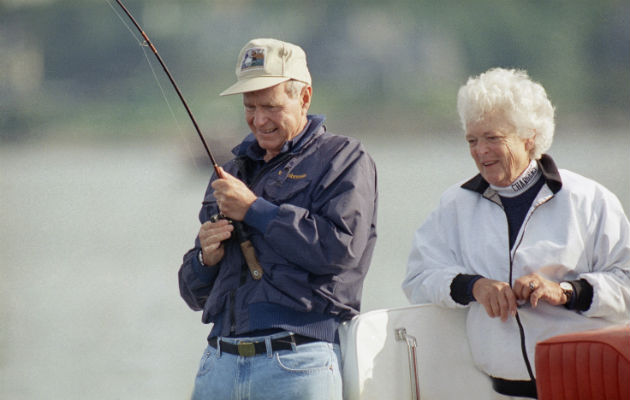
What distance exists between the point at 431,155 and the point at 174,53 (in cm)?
116

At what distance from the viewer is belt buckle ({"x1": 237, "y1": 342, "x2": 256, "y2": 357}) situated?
161 centimetres

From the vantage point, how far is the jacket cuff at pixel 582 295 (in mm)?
1607

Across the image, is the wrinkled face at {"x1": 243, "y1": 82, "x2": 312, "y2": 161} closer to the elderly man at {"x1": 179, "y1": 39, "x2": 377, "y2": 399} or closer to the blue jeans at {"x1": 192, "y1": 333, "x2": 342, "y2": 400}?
the elderly man at {"x1": 179, "y1": 39, "x2": 377, "y2": 399}

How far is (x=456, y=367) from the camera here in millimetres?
1763

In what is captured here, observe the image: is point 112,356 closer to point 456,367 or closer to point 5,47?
point 5,47

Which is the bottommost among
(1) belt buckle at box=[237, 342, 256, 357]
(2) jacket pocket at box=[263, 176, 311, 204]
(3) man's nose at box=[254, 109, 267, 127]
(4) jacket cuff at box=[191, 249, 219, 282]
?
(1) belt buckle at box=[237, 342, 256, 357]

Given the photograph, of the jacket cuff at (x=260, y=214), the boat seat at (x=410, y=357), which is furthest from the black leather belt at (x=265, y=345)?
the jacket cuff at (x=260, y=214)

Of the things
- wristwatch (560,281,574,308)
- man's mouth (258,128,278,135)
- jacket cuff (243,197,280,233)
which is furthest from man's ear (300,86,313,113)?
wristwatch (560,281,574,308)

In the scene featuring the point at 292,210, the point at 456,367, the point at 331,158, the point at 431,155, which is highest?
the point at 431,155

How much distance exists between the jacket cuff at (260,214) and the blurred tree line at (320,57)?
152 centimetres

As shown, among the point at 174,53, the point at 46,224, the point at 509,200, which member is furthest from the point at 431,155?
the point at 46,224

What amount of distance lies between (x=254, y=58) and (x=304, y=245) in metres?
0.48

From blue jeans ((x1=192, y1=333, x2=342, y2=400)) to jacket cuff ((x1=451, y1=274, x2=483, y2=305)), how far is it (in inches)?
12.1

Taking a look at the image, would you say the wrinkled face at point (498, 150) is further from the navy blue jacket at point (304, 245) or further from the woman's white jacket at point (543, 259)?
the navy blue jacket at point (304, 245)
